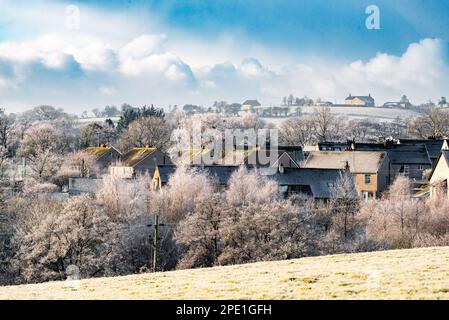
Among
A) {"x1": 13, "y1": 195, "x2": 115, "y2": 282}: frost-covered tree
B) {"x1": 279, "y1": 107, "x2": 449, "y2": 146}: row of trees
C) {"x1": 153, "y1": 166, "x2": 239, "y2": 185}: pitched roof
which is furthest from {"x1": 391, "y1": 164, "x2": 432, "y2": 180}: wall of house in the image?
{"x1": 13, "y1": 195, "x2": 115, "y2": 282}: frost-covered tree

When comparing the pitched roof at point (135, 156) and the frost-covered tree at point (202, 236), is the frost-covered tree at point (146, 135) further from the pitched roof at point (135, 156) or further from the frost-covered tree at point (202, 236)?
the frost-covered tree at point (202, 236)

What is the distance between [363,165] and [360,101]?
118ft

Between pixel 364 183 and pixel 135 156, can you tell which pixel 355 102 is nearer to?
pixel 364 183

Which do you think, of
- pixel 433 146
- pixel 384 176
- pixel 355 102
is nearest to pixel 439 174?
pixel 384 176

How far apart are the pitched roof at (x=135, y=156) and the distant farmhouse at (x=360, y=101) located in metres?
35.5

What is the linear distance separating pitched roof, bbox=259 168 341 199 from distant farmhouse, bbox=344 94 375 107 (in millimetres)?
42824

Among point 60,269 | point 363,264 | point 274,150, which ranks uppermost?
point 274,150

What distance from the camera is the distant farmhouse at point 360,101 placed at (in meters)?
99.6

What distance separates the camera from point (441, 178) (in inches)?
2050

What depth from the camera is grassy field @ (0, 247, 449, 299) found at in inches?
600

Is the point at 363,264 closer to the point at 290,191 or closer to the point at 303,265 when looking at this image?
the point at 303,265
